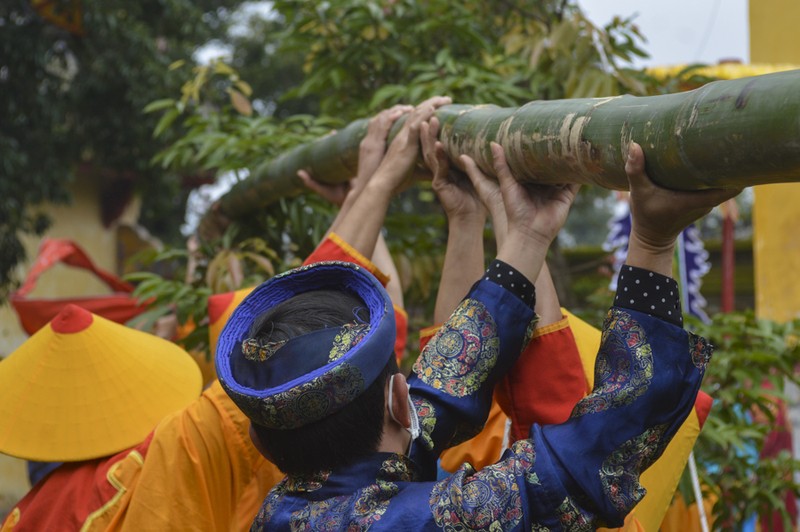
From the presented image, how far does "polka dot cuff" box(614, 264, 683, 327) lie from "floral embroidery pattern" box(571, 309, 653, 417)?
0.08 feet

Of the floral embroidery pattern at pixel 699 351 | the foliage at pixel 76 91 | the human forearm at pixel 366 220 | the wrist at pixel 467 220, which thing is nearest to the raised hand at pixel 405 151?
the human forearm at pixel 366 220

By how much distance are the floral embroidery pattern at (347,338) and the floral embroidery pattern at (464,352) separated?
6.4 inches

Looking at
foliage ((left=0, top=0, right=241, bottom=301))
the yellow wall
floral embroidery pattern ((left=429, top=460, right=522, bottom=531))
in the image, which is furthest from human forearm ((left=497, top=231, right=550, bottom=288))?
foliage ((left=0, top=0, right=241, bottom=301))

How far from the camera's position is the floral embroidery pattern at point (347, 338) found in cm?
144

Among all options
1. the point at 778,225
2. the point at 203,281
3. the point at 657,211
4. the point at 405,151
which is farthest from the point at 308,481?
the point at 778,225

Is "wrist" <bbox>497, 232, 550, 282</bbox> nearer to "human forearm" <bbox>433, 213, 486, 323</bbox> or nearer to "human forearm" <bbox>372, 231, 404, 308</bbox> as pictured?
"human forearm" <bbox>433, 213, 486, 323</bbox>

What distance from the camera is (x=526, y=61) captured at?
3.77m

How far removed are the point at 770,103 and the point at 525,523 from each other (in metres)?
0.66

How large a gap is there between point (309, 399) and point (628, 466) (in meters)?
0.49

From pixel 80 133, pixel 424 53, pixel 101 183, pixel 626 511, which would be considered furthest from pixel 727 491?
pixel 101 183

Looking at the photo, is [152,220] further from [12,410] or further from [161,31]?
[12,410]

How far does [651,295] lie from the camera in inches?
58.7

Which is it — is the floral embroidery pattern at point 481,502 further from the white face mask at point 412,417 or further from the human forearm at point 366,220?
the human forearm at point 366,220

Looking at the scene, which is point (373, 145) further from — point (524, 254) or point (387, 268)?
point (524, 254)
